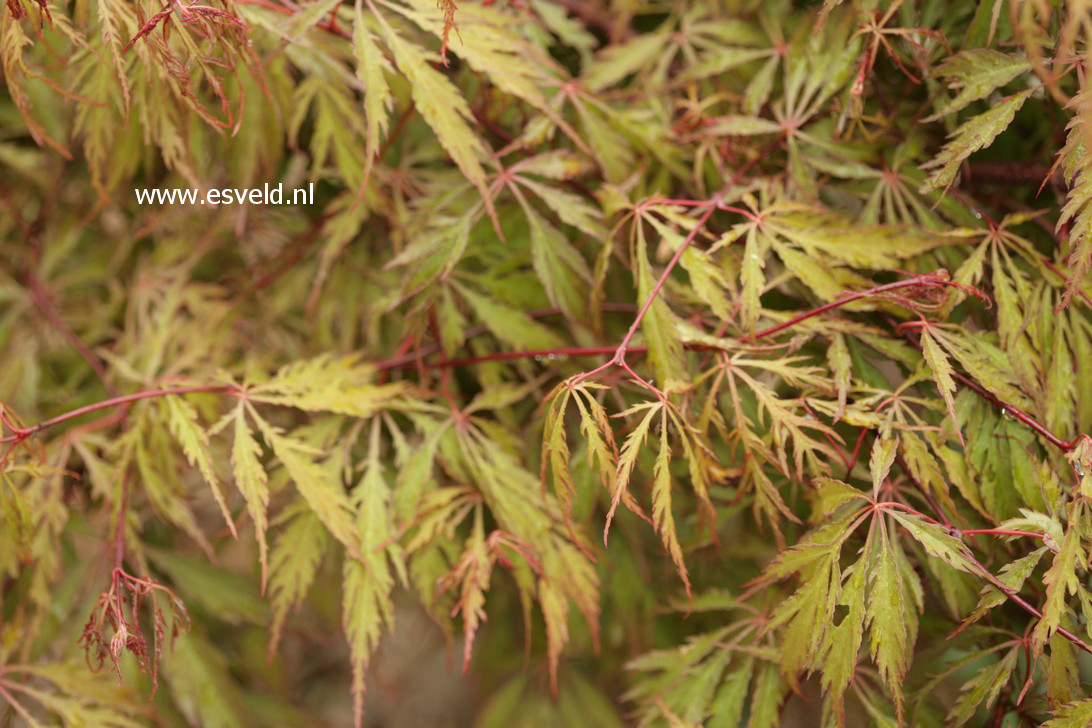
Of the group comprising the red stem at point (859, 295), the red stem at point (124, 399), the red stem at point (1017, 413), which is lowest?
the red stem at point (1017, 413)

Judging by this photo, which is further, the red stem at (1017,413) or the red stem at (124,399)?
the red stem at (124,399)

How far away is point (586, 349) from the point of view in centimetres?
87

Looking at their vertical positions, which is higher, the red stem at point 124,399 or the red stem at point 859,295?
the red stem at point 124,399

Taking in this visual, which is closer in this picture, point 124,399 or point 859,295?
point 859,295

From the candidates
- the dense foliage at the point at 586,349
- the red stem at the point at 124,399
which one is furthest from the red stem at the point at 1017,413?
the red stem at the point at 124,399

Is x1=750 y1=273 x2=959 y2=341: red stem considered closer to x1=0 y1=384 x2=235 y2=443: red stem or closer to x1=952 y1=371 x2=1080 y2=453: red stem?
x1=952 y1=371 x2=1080 y2=453: red stem

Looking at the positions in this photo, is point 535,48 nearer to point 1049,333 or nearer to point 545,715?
point 1049,333

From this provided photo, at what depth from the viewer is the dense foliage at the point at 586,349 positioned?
0.74 metres

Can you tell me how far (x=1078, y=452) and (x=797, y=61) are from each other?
0.53 m

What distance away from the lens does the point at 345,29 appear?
35.4 inches

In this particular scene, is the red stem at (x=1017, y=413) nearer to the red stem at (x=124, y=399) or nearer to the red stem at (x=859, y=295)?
the red stem at (x=859, y=295)

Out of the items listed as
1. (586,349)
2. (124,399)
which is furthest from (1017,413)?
(124,399)

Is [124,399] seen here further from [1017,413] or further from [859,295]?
[1017,413]

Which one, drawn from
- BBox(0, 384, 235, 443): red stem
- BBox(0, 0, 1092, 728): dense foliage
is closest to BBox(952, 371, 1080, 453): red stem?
BBox(0, 0, 1092, 728): dense foliage
